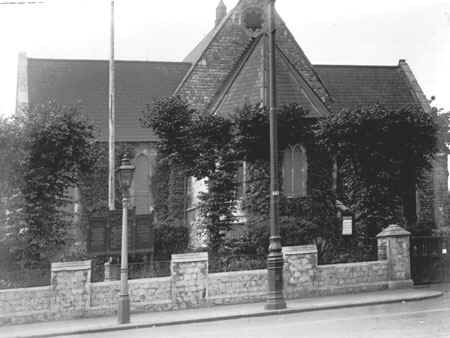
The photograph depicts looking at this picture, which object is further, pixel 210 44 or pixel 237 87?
pixel 210 44

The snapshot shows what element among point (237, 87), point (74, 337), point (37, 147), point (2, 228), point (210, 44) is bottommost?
point (74, 337)

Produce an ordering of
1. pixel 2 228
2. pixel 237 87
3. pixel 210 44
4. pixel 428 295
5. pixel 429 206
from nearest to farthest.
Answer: pixel 428 295 → pixel 2 228 → pixel 237 87 → pixel 210 44 → pixel 429 206

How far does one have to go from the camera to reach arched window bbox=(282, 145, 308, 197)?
89.2 feet

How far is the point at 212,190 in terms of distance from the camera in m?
23.8

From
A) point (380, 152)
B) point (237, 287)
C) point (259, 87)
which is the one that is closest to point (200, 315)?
point (237, 287)

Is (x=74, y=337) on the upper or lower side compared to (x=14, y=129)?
lower

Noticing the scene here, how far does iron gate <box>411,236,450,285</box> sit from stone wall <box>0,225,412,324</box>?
725 millimetres

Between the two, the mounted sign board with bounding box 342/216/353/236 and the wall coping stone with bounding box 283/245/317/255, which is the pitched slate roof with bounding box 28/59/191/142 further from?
the wall coping stone with bounding box 283/245/317/255

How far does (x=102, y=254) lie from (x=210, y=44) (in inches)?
608

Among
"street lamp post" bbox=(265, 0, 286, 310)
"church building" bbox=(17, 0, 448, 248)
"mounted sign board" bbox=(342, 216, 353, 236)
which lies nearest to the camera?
"street lamp post" bbox=(265, 0, 286, 310)

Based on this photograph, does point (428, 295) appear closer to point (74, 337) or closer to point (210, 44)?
point (74, 337)

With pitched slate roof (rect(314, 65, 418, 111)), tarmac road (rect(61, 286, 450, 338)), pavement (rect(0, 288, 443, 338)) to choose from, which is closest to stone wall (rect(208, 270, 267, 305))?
pavement (rect(0, 288, 443, 338))

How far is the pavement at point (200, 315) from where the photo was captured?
1598cm

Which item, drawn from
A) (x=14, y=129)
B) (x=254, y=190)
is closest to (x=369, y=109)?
(x=254, y=190)
